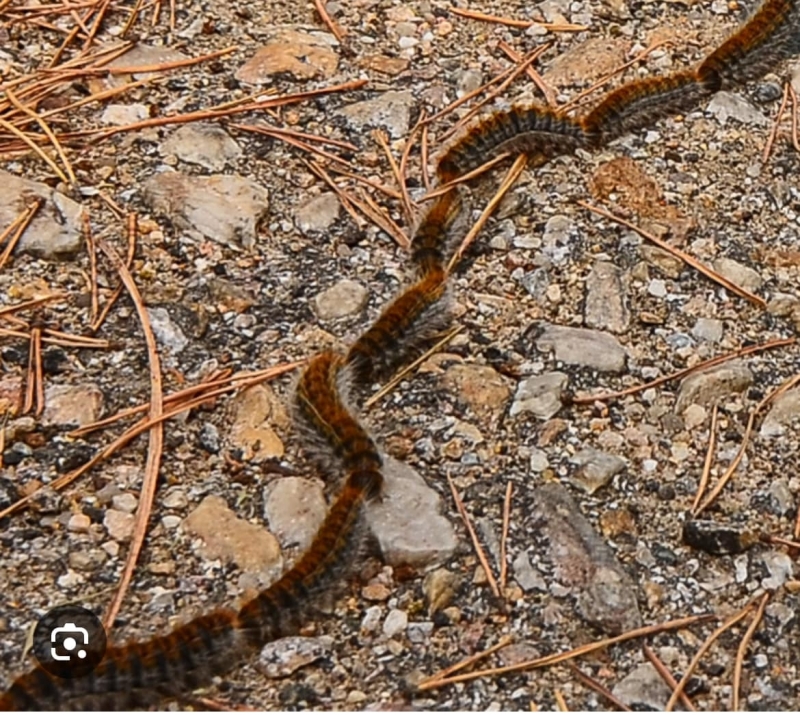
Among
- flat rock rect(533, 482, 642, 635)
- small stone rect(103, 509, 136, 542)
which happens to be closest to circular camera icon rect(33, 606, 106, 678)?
small stone rect(103, 509, 136, 542)

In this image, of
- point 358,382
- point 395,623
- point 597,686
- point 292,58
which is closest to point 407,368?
point 358,382

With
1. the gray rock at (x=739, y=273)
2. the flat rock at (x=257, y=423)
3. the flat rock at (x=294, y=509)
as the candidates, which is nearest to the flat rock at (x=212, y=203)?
the flat rock at (x=257, y=423)

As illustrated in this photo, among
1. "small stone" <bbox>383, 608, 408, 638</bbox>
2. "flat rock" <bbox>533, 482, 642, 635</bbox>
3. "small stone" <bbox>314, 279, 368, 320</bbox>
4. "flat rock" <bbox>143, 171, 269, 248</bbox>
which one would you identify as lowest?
"small stone" <bbox>383, 608, 408, 638</bbox>

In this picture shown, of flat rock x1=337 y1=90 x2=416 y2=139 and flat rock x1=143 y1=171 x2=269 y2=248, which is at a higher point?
flat rock x1=337 y1=90 x2=416 y2=139

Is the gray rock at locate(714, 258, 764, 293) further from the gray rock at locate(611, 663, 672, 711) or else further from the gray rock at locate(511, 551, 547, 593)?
the gray rock at locate(611, 663, 672, 711)

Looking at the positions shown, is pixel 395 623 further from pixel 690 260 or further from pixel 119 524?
pixel 690 260

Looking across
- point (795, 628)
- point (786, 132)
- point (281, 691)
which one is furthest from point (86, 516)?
point (786, 132)

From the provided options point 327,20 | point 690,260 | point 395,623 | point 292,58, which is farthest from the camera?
point 327,20
